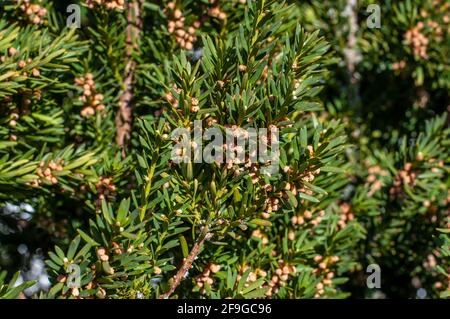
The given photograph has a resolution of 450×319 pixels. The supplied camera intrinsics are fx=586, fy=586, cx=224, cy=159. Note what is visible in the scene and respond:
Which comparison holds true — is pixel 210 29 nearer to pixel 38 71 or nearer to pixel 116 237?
pixel 38 71

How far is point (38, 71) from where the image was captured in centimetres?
122

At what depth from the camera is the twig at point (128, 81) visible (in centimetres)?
139

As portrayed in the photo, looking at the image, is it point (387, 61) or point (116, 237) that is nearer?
point (116, 237)

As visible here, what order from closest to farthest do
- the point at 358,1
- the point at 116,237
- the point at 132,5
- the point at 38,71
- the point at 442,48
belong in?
the point at 116,237
the point at 38,71
the point at 132,5
the point at 442,48
the point at 358,1

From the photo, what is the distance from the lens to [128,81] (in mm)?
1396

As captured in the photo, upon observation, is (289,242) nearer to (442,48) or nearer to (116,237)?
(116,237)

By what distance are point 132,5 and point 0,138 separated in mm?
437

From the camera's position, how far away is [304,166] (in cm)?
105

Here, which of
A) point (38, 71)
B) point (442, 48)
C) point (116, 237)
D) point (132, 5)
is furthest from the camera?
point (442, 48)

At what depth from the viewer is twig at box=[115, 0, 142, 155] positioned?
4.55ft

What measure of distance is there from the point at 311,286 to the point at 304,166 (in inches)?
13.2
